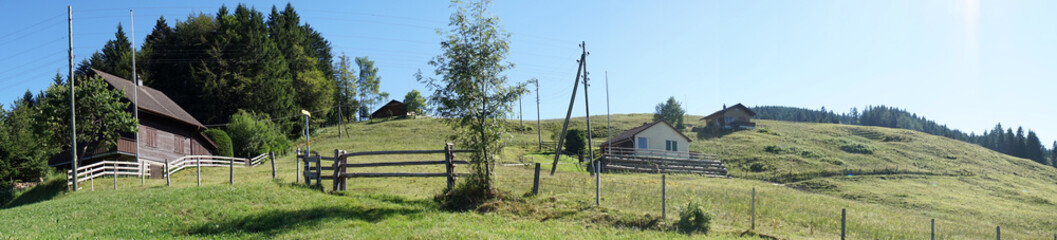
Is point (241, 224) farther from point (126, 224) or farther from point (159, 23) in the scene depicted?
point (159, 23)

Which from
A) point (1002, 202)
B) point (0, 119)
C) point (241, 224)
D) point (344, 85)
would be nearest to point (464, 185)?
point (241, 224)

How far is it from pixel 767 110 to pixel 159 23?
7000 inches

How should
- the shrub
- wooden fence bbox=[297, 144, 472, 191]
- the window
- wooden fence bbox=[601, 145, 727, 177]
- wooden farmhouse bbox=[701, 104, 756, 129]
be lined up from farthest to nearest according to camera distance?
1. wooden farmhouse bbox=[701, 104, 756, 129]
2. the shrub
3. wooden fence bbox=[601, 145, 727, 177]
4. the window
5. wooden fence bbox=[297, 144, 472, 191]

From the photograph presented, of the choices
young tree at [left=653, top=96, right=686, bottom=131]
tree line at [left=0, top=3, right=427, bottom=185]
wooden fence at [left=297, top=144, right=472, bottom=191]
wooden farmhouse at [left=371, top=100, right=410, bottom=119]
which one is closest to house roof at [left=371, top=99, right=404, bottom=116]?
wooden farmhouse at [left=371, top=100, right=410, bottom=119]

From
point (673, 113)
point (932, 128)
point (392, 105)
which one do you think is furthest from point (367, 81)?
point (932, 128)

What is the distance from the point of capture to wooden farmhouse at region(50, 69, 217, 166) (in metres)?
34.2

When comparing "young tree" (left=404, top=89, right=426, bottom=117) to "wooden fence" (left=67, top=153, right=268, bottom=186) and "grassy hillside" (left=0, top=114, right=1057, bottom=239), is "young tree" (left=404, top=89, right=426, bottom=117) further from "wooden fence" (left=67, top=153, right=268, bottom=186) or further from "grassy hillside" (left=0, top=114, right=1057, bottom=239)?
"grassy hillside" (left=0, top=114, right=1057, bottom=239)

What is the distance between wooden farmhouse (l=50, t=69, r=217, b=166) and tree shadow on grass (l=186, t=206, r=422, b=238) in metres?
23.4

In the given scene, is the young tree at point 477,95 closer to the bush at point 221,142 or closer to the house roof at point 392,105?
the bush at point 221,142

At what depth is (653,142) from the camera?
54844 millimetres

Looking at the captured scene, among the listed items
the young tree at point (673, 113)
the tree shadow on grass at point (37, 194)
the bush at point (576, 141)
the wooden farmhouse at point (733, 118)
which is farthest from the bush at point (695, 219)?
the young tree at point (673, 113)

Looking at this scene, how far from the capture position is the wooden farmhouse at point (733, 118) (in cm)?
8625

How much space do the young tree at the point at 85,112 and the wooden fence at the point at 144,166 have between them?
148 cm

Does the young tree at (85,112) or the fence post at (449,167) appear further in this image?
the young tree at (85,112)
